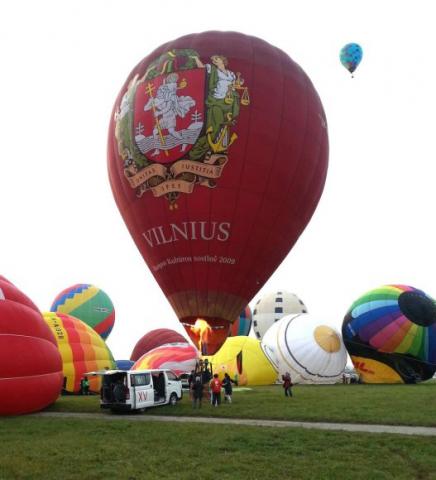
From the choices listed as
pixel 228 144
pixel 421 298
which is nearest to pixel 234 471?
pixel 228 144

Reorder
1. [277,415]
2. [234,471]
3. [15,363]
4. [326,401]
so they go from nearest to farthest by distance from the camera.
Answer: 1. [234,471]
2. [277,415]
3. [15,363]
4. [326,401]

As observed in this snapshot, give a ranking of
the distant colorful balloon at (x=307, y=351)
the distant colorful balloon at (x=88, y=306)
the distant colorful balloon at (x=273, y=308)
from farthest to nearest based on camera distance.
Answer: the distant colorful balloon at (x=273, y=308) → the distant colorful balloon at (x=88, y=306) → the distant colorful balloon at (x=307, y=351)

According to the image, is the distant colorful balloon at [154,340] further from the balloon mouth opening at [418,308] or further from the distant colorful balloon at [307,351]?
the balloon mouth opening at [418,308]

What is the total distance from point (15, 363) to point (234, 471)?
8.56 metres

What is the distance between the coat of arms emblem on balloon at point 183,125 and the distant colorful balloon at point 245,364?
1361 cm

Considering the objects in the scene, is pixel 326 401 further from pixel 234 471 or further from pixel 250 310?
pixel 250 310

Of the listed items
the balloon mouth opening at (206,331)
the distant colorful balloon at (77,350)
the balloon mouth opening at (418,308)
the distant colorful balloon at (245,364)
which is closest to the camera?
the balloon mouth opening at (206,331)

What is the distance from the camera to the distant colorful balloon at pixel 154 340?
42656mm

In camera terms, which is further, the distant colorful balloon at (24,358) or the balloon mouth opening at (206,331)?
the balloon mouth opening at (206,331)

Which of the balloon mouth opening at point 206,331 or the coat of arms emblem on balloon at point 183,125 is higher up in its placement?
the coat of arms emblem on balloon at point 183,125

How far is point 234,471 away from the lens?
795 cm

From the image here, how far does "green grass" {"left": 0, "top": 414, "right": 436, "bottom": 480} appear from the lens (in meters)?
7.84

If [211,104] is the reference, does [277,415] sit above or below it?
below

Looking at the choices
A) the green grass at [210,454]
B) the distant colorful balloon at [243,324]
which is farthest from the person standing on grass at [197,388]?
the distant colorful balloon at [243,324]
